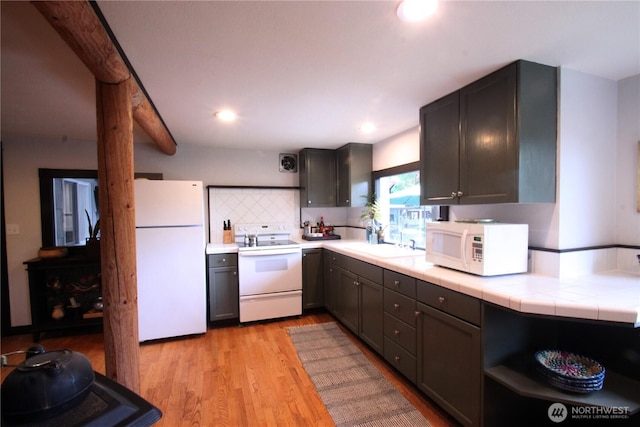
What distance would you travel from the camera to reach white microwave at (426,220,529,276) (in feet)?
5.67

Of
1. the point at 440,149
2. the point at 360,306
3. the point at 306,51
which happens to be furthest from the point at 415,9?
the point at 360,306

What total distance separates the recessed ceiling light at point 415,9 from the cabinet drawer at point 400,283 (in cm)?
149

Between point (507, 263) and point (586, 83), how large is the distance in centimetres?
122

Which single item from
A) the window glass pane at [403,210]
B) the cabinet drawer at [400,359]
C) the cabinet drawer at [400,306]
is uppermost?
the window glass pane at [403,210]

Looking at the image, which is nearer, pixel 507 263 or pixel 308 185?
pixel 507 263

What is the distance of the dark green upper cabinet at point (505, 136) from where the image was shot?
1681 mm

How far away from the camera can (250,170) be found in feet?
13.1

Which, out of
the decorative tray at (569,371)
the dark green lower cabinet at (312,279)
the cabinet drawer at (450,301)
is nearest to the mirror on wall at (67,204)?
the dark green lower cabinet at (312,279)

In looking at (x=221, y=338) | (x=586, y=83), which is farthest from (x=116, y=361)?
(x=586, y=83)

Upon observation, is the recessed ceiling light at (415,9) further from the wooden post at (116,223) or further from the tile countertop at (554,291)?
the wooden post at (116,223)

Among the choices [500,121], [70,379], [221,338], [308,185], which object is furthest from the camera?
[308,185]

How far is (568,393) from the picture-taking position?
1371mm

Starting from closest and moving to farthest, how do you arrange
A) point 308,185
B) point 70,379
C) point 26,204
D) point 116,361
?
point 70,379 < point 116,361 < point 26,204 < point 308,185

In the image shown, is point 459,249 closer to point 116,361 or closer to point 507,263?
point 507,263
